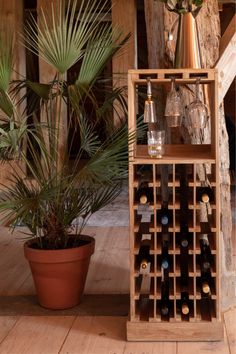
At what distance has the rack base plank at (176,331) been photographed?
2537 millimetres

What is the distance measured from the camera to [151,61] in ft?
9.95

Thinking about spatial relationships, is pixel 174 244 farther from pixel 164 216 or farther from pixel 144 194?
pixel 144 194

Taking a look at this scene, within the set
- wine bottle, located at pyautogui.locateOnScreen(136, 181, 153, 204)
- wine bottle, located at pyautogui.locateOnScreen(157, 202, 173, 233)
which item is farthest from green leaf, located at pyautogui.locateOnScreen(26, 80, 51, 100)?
wine bottle, located at pyautogui.locateOnScreen(157, 202, 173, 233)

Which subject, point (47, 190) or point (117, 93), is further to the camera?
point (117, 93)

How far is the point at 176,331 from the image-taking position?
2.54 m

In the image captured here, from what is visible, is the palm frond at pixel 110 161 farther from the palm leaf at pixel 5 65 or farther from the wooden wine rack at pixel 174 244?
the palm leaf at pixel 5 65

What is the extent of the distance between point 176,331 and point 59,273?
64cm

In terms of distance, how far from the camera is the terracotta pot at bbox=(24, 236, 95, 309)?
2809mm

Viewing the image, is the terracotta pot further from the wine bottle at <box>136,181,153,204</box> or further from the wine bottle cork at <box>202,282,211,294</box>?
the wine bottle cork at <box>202,282,211,294</box>

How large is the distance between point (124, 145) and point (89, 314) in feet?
2.84

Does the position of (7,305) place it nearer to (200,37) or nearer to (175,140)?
(175,140)

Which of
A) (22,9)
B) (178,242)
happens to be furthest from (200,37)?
(22,9)

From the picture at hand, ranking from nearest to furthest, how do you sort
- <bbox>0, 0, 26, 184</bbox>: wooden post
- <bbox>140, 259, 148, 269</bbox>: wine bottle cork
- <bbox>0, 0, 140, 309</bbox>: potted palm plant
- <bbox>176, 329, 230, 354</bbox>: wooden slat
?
1. <bbox>176, 329, 230, 354</bbox>: wooden slat
2. <bbox>140, 259, 148, 269</bbox>: wine bottle cork
3. <bbox>0, 0, 140, 309</bbox>: potted palm plant
4. <bbox>0, 0, 26, 184</bbox>: wooden post

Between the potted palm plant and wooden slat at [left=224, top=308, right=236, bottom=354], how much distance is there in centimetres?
73
